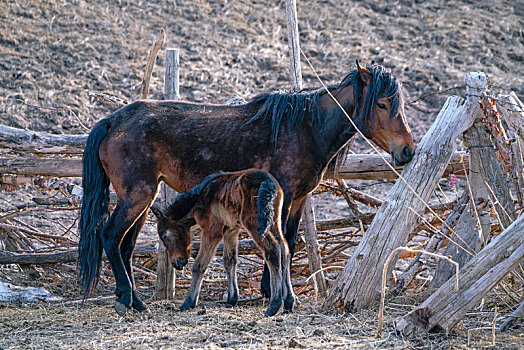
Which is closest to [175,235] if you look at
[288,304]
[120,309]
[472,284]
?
[120,309]

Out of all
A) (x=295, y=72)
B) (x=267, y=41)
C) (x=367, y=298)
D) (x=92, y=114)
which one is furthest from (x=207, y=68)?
(x=367, y=298)

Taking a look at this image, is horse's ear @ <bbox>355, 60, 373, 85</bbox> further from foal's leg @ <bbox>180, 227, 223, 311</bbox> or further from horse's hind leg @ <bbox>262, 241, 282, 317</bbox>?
foal's leg @ <bbox>180, 227, 223, 311</bbox>

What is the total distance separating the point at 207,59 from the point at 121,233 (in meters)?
10.1

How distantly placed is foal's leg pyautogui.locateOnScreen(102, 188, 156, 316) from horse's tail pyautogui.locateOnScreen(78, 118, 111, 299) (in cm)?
18

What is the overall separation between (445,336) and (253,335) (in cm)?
146

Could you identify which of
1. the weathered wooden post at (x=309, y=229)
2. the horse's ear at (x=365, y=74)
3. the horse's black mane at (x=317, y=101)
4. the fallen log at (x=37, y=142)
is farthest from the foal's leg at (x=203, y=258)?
the fallen log at (x=37, y=142)

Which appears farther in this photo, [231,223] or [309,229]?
[309,229]

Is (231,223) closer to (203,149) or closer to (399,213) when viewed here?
(203,149)

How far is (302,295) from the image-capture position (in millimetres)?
7621

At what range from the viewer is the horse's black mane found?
20.0 ft

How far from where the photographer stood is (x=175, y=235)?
6.45 m

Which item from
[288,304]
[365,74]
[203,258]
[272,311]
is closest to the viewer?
[272,311]

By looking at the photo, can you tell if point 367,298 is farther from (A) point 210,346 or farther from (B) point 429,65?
(B) point 429,65

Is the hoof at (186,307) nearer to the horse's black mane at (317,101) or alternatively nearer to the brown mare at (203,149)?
the brown mare at (203,149)
